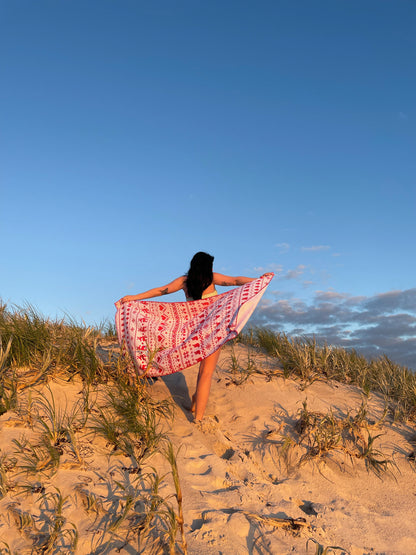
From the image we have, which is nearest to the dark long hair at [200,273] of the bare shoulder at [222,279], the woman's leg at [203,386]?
the bare shoulder at [222,279]

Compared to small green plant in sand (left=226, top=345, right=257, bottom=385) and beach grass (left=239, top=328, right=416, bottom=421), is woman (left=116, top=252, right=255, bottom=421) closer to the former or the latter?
small green plant in sand (left=226, top=345, right=257, bottom=385)

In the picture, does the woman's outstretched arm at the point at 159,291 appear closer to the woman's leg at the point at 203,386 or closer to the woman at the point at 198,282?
the woman at the point at 198,282

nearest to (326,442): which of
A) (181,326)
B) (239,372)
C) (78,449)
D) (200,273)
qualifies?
(239,372)

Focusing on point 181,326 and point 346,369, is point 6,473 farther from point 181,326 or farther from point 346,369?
point 346,369

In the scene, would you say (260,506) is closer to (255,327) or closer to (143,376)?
(143,376)

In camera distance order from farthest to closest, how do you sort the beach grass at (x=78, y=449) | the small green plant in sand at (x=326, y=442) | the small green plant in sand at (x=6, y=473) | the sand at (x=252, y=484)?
the small green plant in sand at (x=326, y=442)
the small green plant in sand at (x=6, y=473)
the sand at (x=252, y=484)
the beach grass at (x=78, y=449)

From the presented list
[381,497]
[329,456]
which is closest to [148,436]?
[329,456]

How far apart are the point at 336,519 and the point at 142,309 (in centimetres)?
298

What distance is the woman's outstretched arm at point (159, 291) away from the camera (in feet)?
16.1

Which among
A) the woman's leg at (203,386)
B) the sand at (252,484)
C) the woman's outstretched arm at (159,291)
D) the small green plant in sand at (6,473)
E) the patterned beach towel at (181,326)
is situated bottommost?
Answer: the sand at (252,484)

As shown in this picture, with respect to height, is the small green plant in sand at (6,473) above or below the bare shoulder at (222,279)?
below

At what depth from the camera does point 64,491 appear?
2.88m

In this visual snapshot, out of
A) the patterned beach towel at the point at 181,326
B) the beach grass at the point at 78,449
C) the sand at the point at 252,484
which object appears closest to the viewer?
the beach grass at the point at 78,449

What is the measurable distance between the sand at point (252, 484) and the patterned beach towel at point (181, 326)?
2.09 ft
